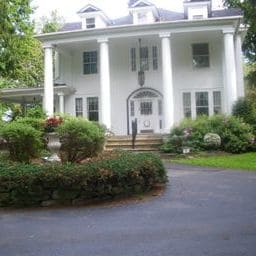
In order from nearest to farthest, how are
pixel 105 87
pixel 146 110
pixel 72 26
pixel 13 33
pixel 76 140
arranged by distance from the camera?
pixel 76 140 → pixel 105 87 → pixel 146 110 → pixel 72 26 → pixel 13 33

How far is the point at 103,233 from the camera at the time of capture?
746cm

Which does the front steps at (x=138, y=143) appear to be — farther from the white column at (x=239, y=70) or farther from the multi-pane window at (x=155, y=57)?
the white column at (x=239, y=70)

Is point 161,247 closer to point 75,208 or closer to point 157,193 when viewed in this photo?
point 75,208

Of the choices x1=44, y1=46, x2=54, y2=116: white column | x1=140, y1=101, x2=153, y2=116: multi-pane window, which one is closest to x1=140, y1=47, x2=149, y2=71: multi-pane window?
x1=140, y1=101, x2=153, y2=116: multi-pane window

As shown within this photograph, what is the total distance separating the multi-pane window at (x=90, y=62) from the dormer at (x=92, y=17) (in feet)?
5.28

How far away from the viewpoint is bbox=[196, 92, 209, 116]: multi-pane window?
2448 cm

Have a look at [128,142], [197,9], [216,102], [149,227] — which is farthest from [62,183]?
[197,9]

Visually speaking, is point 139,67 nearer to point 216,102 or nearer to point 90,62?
point 90,62

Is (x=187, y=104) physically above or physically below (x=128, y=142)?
above

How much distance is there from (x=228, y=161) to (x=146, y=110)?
8.96m

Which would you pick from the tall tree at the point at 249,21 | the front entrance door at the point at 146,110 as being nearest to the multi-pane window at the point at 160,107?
the front entrance door at the point at 146,110

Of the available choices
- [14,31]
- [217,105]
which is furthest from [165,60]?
[14,31]

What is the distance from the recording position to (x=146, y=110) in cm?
2489

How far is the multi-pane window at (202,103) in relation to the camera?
24484 mm
